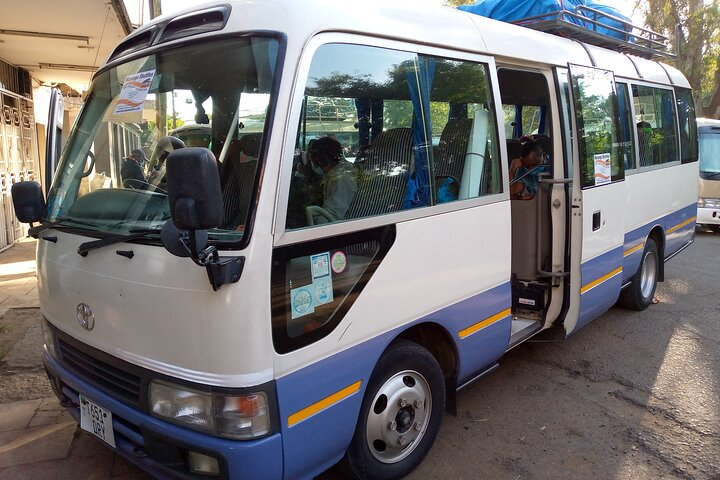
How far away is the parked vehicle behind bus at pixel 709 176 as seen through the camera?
11086 mm

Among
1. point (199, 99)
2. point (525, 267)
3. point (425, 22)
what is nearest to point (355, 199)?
point (199, 99)

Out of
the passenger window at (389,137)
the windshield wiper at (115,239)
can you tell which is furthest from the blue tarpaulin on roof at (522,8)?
the windshield wiper at (115,239)

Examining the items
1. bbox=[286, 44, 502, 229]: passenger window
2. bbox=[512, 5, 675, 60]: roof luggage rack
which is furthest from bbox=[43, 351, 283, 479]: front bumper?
bbox=[512, 5, 675, 60]: roof luggage rack

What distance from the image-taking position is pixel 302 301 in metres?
2.32

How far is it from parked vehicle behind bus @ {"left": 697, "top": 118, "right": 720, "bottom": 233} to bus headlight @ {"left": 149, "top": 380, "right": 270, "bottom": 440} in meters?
11.6

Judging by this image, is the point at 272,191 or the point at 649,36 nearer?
the point at 272,191

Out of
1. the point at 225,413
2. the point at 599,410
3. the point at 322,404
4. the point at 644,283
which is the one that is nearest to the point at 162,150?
the point at 225,413

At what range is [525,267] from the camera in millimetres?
Answer: 4531

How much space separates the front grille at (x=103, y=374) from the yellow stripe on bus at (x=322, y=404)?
2.34ft

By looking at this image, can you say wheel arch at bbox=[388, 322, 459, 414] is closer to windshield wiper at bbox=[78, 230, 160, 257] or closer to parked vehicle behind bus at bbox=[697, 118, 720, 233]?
windshield wiper at bbox=[78, 230, 160, 257]

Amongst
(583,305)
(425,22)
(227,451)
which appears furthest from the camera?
(583,305)

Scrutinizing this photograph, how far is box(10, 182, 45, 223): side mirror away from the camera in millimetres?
3006

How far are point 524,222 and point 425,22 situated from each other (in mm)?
2141

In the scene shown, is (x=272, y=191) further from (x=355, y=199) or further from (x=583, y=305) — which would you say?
(x=583, y=305)
